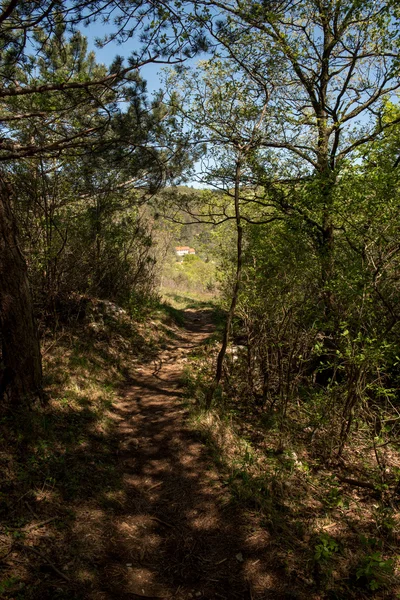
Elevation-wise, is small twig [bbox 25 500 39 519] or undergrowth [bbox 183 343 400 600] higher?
small twig [bbox 25 500 39 519]

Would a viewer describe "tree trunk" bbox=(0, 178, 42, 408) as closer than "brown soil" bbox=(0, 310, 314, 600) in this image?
No

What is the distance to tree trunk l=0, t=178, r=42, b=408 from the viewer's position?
12.9ft

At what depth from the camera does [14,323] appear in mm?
4074

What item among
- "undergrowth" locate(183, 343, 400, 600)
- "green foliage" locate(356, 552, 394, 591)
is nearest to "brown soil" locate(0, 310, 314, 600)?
"undergrowth" locate(183, 343, 400, 600)

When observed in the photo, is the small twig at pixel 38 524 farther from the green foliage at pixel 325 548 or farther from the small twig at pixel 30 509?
the green foliage at pixel 325 548

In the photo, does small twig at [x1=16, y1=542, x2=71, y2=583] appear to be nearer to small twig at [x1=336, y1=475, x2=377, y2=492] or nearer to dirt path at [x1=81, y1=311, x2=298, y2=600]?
dirt path at [x1=81, y1=311, x2=298, y2=600]

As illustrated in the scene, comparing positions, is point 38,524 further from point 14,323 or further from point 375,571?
point 375,571

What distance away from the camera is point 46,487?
129 inches

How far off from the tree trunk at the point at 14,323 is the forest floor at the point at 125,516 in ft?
1.49

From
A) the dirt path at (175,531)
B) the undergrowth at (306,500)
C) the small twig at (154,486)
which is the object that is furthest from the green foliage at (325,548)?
the small twig at (154,486)

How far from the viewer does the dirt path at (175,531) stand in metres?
2.64

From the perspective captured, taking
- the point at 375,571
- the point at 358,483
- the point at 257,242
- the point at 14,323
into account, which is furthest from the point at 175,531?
the point at 257,242

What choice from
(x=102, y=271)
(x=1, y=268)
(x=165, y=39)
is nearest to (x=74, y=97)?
(x=165, y=39)

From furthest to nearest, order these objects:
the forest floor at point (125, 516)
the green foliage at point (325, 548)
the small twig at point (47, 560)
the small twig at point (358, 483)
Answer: the small twig at point (358, 483), the green foliage at point (325, 548), the forest floor at point (125, 516), the small twig at point (47, 560)
